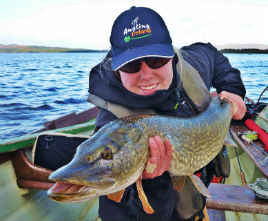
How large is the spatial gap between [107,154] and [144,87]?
2.53 ft

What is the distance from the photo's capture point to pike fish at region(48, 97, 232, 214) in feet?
4.08

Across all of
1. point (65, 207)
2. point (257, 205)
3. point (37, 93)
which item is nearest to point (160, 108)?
point (257, 205)

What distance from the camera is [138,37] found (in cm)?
190

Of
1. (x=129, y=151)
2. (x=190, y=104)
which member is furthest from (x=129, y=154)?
(x=190, y=104)

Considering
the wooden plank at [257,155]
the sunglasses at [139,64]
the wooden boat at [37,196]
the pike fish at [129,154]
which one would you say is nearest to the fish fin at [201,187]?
the pike fish at [129,154]

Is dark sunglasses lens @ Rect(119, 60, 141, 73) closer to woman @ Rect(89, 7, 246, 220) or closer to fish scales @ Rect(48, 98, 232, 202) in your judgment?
woman @ Rect(89, 7, 246, 220)

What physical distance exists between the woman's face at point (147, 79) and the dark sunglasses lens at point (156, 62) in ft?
0.08

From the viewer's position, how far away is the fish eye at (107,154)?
138 centimetres

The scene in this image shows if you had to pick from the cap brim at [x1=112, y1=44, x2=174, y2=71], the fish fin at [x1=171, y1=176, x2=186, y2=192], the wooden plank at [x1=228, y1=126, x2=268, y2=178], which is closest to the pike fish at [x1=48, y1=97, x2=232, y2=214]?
the fish fin at [x1=171, y1=176, x2=186, y2=192]

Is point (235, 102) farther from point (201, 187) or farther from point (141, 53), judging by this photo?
point (141, 53)

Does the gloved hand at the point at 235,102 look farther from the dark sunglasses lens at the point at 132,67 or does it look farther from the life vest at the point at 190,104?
the dark sunglasses lens at the point at 132,67

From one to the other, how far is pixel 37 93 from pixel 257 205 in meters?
15.5

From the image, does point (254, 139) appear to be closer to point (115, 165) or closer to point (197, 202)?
point (197, 202)

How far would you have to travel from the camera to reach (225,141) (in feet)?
7.75
